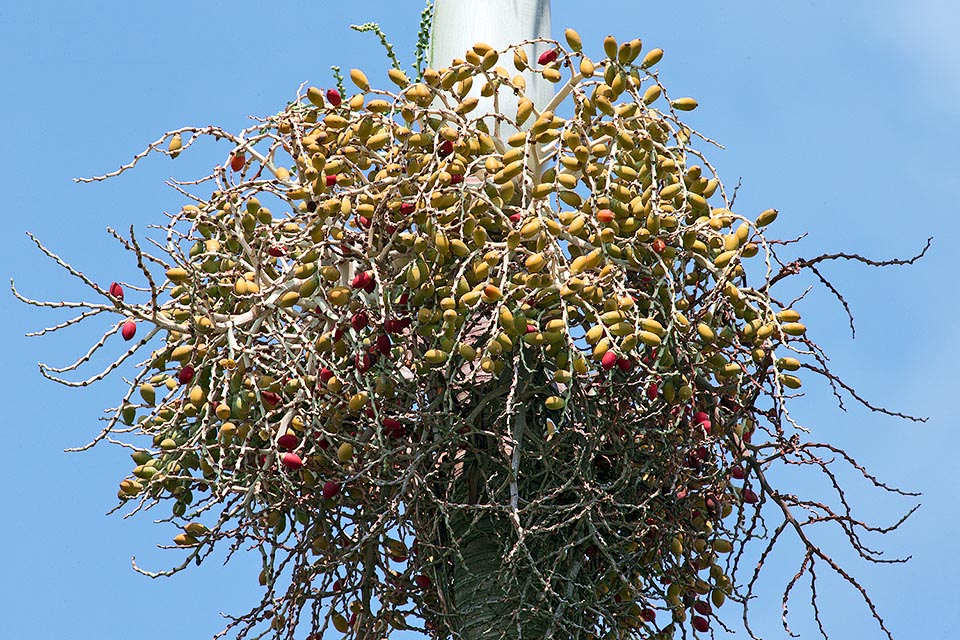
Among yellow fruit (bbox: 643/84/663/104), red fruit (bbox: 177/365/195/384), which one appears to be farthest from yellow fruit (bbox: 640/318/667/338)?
red fruit (bbox: 177/365/195/384)

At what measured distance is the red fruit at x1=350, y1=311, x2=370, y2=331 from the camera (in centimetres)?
Result: 259

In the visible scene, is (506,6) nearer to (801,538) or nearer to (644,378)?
(644,378)

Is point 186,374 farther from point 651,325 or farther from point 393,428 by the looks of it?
point 651,325

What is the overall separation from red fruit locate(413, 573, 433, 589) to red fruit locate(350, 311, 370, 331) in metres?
0.52

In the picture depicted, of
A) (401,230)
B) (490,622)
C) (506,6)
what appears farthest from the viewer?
(506,6)

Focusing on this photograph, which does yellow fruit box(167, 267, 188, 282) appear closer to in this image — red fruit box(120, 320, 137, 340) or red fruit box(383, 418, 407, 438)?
red fruit box(120, 320, 137, 340)

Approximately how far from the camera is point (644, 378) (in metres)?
2.65

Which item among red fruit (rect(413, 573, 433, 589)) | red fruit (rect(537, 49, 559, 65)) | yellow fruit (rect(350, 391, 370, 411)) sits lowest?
red fruit (rect(413, 573, 433, 589))

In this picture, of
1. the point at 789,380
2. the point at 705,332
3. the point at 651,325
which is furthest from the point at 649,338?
the point at 789,380

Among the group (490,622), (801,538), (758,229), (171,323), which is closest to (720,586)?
(801,538)

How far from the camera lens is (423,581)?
284 centimetres

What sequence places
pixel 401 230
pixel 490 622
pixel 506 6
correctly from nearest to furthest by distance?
pixel 401 230 → pixel 490 622 → pixel 506 6

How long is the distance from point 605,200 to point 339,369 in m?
0.53

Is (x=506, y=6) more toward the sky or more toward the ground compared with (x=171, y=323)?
more toward the sky
